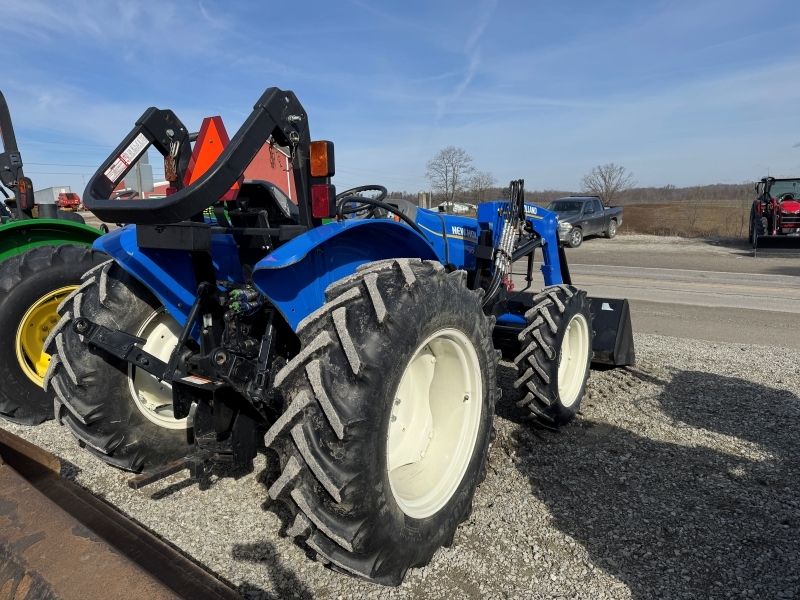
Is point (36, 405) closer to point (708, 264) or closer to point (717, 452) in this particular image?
point (717, 452)

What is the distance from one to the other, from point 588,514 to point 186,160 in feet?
9.48

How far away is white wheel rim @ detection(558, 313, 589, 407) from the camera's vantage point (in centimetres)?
436

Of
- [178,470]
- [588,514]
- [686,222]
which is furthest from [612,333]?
[686,222]

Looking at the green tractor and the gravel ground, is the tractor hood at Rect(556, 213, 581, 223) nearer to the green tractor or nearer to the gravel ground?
the gravel ground

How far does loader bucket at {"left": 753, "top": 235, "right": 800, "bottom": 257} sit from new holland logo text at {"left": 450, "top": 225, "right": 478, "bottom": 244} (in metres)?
16.8

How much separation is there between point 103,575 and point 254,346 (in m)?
1.31

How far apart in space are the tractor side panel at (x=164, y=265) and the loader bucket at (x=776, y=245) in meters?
19.3

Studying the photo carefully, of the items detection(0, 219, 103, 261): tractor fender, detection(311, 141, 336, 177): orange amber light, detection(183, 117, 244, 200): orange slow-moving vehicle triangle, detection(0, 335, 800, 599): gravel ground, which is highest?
detection(183, 117, 244, 200): orange slow-moving vehicle triangle

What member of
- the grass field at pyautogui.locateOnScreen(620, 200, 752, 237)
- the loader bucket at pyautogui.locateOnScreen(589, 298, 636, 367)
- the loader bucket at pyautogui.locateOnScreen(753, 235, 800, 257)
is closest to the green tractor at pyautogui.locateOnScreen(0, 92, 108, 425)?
the loader bucket at pyautogui.locateOnScreen(589, 298, 636, 367)

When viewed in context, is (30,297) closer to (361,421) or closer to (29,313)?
(29,313)

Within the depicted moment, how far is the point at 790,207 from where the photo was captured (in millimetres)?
17266

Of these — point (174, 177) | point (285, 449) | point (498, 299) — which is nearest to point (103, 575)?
point (285, 449)

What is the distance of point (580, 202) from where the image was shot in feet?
69.9

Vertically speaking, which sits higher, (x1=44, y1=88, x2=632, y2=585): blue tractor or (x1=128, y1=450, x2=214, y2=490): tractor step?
(x1=44, y1=88, x2=632, y2=585): blue tractor
